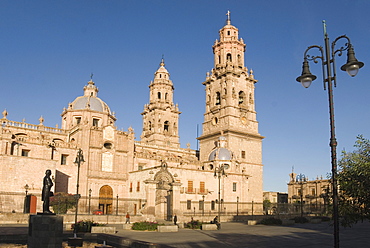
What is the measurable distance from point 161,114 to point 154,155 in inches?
725

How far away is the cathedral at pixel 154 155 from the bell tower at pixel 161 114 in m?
0.21

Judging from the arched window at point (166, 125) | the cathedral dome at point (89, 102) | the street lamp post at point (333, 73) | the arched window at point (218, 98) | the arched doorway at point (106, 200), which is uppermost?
the arched window at point (218, 98)

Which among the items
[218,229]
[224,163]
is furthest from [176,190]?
[224,163]

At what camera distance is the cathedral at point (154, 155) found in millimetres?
39438

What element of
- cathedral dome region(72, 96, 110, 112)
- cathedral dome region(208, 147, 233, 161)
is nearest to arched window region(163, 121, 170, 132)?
cathedral dome region(72, 96, 110, 112)

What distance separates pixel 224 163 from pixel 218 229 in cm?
2513

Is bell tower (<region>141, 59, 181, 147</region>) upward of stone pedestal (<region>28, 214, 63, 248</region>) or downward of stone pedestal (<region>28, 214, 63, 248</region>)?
upward

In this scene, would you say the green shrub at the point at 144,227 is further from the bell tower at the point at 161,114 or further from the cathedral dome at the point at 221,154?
the bell tower at the point at 161,114

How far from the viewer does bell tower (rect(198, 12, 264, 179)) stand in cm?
6169

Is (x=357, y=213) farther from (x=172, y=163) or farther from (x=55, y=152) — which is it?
(x=172, y=163)

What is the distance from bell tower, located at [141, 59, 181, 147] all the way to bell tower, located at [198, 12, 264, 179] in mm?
9661

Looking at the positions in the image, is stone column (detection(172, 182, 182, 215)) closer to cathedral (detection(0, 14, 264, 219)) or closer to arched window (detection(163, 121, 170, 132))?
cathedral (detection(0, 14, 264, 219))

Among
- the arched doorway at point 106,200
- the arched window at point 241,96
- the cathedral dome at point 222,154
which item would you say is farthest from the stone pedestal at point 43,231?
the arched window at point 241,96

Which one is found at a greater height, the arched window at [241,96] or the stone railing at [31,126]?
the arched window at [241,96]
